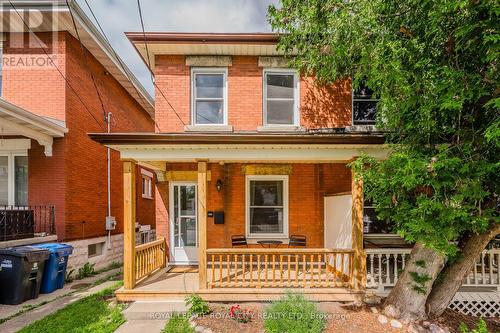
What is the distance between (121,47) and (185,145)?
602 centimetres

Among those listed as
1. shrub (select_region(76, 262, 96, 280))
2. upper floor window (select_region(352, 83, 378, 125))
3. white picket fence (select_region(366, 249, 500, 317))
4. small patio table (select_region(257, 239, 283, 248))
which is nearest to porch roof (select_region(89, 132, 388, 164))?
white picket fence (select_region(366, 249, 500, 317))

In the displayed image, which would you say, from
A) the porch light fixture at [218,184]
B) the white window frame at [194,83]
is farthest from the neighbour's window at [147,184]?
the porch light fixture at [218,184]

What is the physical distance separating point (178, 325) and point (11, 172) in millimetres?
7700

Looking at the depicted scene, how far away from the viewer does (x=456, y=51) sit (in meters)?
4.66

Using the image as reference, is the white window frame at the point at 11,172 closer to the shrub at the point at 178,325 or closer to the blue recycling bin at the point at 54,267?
the blue recycling bin at the point at 54,267

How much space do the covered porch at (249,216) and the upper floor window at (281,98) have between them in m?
1.48

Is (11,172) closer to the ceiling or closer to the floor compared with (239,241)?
closer to the ceiling

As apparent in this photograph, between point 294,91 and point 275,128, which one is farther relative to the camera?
point 294,91

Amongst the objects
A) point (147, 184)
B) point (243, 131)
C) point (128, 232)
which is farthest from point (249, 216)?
point (147, 184)

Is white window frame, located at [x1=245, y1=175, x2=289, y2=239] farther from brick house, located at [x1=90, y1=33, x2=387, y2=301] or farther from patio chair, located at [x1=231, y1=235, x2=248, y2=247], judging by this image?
patio chair, located at [x1=231, y1=235, x2=248, y2=247]

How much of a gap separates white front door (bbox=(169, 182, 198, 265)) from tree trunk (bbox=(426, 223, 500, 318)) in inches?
244

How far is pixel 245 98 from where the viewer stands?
350 inches

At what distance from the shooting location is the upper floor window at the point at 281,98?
8945 millimetres

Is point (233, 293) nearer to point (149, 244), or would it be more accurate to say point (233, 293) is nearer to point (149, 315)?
point (149, 315)
